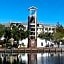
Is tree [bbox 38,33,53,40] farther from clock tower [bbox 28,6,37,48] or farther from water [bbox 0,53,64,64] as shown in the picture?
water [bbox 0,53,64,64]

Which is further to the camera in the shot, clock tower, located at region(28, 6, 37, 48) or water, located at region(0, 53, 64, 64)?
clock tower, located at region(28, 6, 37, 48)

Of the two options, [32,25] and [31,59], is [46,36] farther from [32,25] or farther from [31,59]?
[31,59]

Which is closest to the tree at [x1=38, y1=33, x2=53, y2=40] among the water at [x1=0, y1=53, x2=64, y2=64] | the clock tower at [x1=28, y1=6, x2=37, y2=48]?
the clock tower at [x1=28, y1=6, x2=37, y2=48]

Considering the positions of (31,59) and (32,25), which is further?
(32,25)

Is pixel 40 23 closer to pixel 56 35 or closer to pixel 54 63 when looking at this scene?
pixel 56 35

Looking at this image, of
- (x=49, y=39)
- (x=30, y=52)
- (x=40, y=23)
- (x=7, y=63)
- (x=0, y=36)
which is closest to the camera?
(x=7, y=63)

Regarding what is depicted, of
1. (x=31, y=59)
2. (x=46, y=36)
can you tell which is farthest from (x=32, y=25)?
(x=31, y=59)

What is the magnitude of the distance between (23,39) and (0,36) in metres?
11.7

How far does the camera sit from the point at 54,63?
186ft

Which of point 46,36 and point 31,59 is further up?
point 46,36

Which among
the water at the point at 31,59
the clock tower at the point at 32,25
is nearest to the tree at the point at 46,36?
the clock tower at the point at 32,25

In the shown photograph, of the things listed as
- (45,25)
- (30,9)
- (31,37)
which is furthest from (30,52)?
(45,25)

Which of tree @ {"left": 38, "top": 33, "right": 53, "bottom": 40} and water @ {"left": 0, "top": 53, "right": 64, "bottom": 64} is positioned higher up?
tree @ {"left": 38, "top": 33, "right": 53, "bottom": 40}

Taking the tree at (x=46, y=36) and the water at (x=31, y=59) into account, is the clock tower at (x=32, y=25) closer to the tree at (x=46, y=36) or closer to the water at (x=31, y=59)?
the tree at (x=46, y=36)
